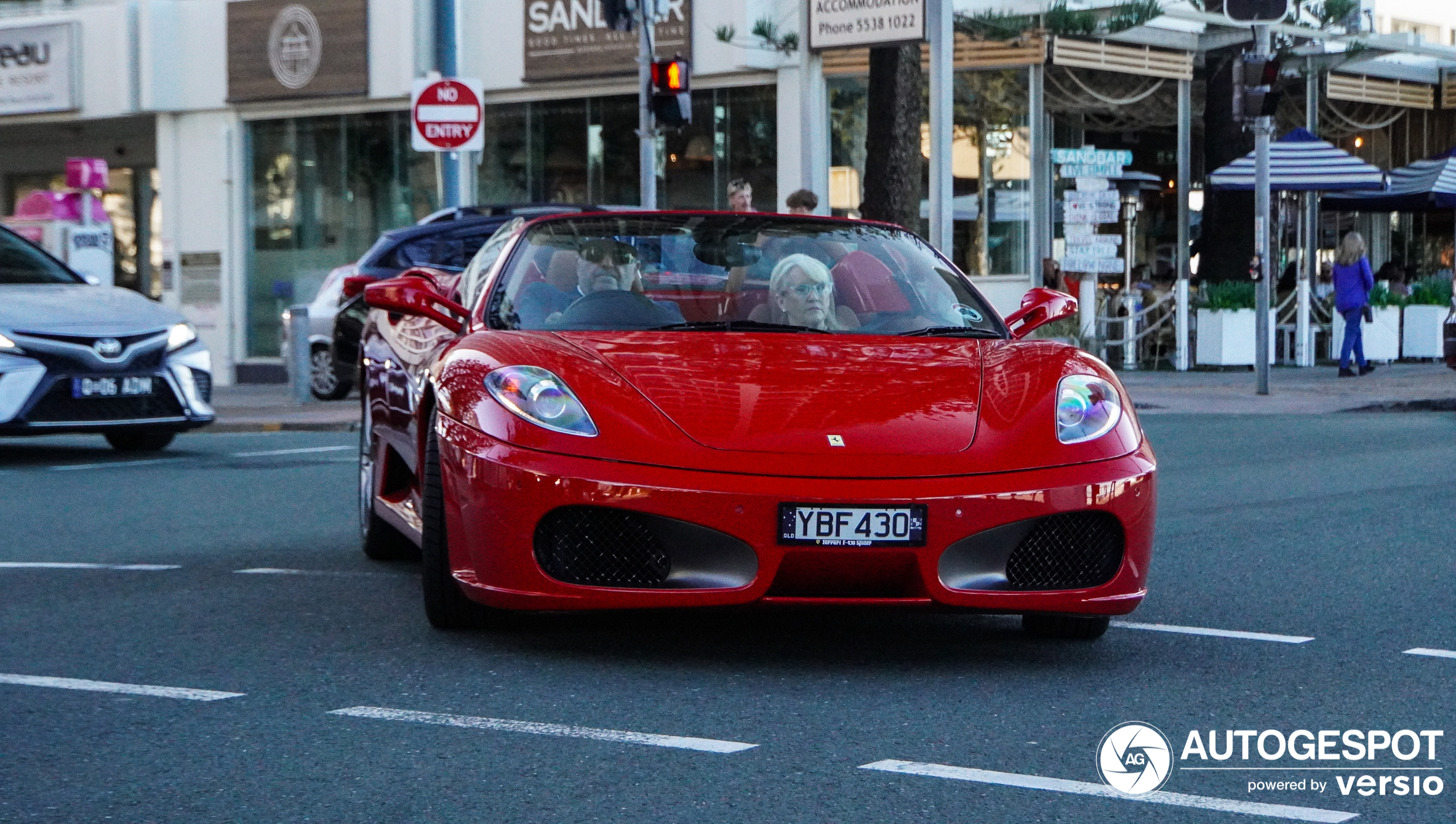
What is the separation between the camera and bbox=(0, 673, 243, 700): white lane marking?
17.5ft

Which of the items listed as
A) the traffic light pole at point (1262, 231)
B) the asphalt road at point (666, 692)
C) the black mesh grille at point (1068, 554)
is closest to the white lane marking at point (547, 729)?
the asphalt road at point (666, 692)

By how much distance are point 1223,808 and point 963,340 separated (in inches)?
99.1

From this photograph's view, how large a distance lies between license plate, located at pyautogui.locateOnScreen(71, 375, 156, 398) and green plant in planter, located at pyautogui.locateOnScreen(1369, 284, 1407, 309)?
56.7ft

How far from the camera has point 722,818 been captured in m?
4.02

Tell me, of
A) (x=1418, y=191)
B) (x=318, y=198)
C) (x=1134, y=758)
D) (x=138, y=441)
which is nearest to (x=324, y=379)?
(x=138, y=441)

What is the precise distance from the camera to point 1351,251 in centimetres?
2320

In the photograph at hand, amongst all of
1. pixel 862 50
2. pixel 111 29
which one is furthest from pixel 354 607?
pixel 111 29

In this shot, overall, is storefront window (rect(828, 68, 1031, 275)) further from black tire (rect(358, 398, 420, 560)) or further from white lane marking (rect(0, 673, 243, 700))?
white lane marking (rect(0, 673, 243, 700))

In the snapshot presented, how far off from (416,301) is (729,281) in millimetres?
997

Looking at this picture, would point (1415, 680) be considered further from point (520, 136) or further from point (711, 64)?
point (520, 136)

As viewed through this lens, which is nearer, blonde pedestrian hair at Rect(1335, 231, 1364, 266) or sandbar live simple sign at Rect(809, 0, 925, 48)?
sandbar live simple sign at Rect(809, 0, 925, 48)

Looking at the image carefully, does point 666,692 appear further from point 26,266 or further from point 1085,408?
point 26,266

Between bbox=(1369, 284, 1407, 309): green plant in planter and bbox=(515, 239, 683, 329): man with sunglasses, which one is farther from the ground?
bbox=(515, 239, 683, 329): man with sunglasses

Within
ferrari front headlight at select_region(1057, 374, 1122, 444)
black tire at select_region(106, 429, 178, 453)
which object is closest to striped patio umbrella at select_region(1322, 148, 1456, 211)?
black tire at select_region(106, 429, 178, 453)
